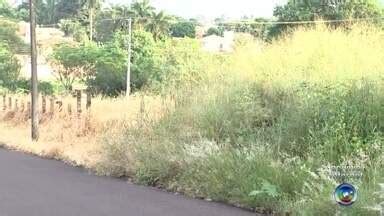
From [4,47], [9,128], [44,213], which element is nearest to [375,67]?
[44,213]

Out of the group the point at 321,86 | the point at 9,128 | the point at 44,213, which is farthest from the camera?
the point at 9,128

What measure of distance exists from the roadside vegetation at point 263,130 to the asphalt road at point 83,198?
→ 409 mm

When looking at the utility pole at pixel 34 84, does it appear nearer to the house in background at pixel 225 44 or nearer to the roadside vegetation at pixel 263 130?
the roadside vegetation at pixel 263 130

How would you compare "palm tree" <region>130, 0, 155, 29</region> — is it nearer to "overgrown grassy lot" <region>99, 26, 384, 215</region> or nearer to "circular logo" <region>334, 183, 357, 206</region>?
"overgrown grassy lot" <region>99, 26, 384, 215</region>

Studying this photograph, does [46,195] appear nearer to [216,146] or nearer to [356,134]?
[216,146]

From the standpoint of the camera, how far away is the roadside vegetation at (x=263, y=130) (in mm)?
9031

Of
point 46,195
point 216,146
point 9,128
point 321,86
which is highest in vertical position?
point 321,86

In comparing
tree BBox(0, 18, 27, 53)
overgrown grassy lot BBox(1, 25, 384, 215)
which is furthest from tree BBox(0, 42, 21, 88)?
overgrown grassy lot BBox(1, 25, 384, 215)

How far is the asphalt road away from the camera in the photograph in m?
9.08

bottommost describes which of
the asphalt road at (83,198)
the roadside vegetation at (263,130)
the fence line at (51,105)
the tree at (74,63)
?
the tree at (74,63)

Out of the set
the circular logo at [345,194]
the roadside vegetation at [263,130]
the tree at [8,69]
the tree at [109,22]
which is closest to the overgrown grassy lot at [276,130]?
the roadside vegetation at [263,130]

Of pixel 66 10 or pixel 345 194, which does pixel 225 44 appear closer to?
pixel 345 194

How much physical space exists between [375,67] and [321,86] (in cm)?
112

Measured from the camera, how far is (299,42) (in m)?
14.2
